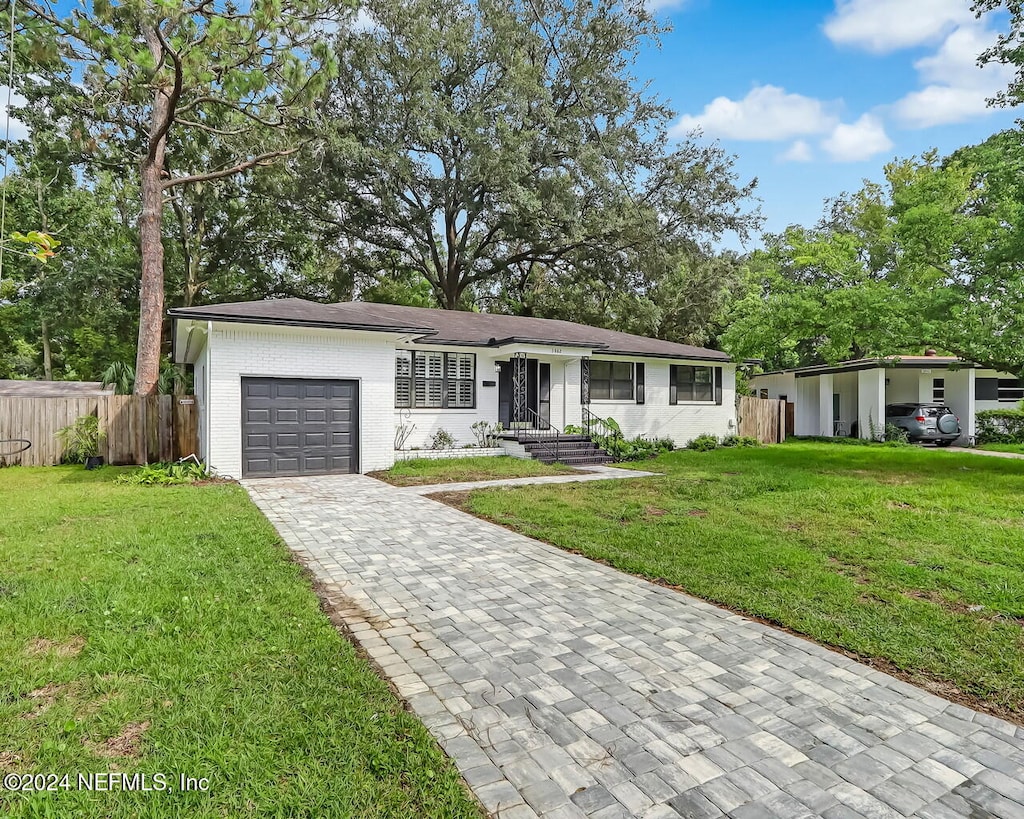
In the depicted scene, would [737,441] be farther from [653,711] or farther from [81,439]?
[81,439]

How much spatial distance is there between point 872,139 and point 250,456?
62.1ft

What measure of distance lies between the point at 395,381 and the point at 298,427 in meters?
2.84

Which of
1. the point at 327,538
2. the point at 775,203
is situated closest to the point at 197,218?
the point at 327,538

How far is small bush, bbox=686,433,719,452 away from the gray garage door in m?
10.2

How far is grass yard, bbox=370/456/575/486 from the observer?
11.1 m

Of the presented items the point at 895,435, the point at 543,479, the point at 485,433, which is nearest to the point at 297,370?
the point at 485,433

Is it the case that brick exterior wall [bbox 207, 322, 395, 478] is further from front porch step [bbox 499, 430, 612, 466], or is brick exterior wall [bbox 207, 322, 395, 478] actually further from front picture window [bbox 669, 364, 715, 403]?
front picture window [bbox 669, 364, 715, 403]

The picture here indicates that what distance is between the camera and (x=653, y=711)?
289cm

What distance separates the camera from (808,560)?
5.50 meters

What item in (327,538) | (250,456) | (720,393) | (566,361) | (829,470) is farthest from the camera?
(720,393)

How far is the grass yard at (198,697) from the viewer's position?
222 centimetres

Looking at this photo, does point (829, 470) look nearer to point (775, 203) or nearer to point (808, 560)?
point (808, 560)

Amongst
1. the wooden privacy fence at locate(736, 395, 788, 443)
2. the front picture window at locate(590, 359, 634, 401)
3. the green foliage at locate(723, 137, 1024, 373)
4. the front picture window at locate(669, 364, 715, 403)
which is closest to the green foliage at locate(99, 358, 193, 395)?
the front picture window at locate(590, 359, 634, 401)

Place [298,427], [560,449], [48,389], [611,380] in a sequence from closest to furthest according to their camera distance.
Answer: [298,427]
[560,449]
[611,380]
[48,389]
